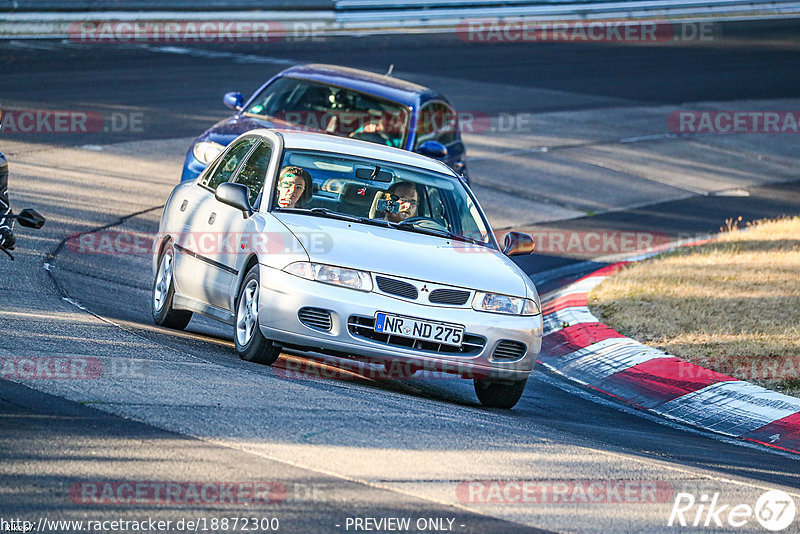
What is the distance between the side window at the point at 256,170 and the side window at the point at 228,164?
0.86 ft

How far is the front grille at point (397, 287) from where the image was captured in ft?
25.7

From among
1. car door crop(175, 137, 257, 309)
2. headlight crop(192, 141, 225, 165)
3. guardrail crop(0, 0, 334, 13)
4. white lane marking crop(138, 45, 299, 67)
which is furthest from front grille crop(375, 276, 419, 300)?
guardrail crop(0, 0, 334, 13)

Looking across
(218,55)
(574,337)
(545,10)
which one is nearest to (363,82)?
(574,337)

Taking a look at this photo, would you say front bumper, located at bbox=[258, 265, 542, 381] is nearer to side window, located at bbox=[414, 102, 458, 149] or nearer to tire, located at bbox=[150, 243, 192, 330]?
tire, located at bbox=[150, 243, 192, 330]

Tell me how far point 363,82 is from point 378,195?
17.7ft

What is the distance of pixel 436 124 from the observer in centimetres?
1461

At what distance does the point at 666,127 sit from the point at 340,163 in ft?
53.5

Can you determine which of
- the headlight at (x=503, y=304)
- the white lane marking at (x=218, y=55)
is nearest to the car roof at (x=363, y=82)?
the headlight at (x=503, y=304)

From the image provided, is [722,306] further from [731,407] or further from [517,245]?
[517,245]

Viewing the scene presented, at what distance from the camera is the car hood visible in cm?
793

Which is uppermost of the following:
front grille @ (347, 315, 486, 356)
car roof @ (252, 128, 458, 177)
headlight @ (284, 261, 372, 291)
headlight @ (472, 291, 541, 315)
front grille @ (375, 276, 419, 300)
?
car roof @ (252, 128, 458, 177)

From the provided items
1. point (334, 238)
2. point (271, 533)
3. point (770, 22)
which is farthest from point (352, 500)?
point (770, 22)

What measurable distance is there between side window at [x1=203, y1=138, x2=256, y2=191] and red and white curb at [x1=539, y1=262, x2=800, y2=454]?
3128 millimetres

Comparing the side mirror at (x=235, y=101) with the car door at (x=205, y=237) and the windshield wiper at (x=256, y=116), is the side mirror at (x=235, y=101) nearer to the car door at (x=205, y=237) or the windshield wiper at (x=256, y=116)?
the windshield wiper at (x=256, y=116)
